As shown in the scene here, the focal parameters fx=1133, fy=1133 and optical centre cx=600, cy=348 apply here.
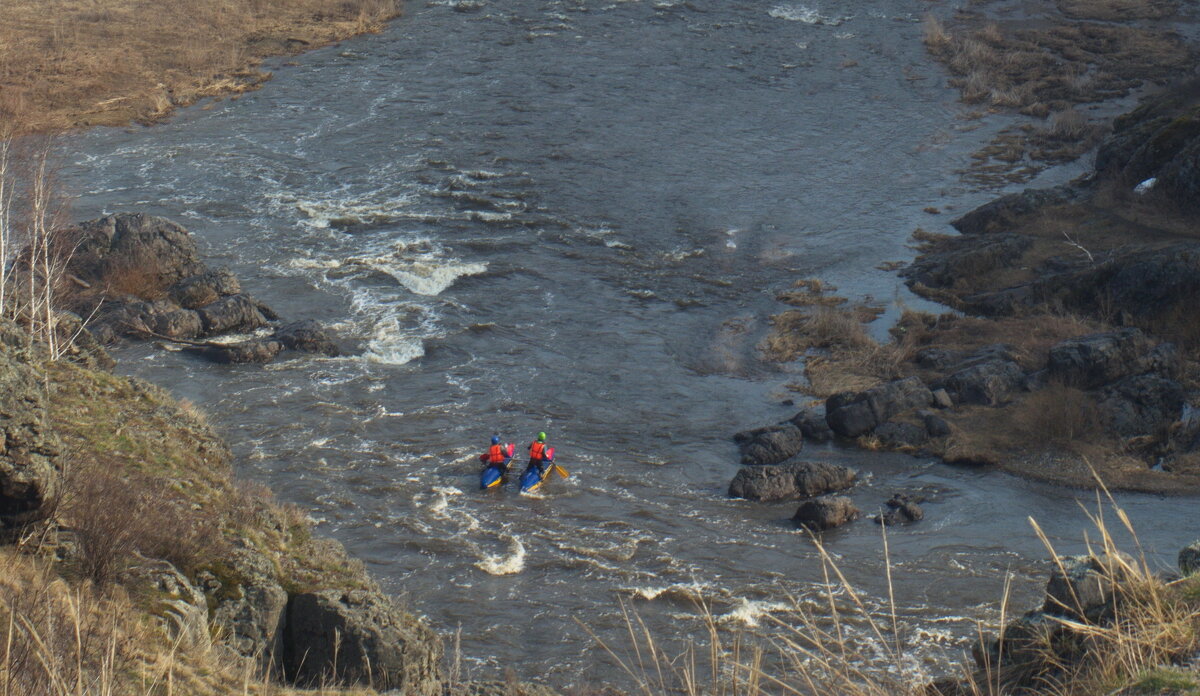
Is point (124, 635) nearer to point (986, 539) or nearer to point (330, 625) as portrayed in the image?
point (330, 625)

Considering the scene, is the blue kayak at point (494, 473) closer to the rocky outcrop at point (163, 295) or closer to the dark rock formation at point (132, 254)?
the rocky outcrop at point (163, 295)

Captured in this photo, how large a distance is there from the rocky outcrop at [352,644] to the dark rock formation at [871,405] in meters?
12.9

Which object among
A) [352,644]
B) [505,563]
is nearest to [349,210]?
[505,563]

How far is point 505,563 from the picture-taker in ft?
56.1

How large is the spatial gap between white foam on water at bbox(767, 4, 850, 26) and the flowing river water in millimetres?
221

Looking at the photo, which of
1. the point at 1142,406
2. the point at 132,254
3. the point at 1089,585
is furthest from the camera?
the point at 132,254

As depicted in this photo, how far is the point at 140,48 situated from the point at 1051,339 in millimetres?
33398

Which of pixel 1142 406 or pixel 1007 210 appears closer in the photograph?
pixel 1142 406

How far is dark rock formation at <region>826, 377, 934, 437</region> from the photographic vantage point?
21.8 meters

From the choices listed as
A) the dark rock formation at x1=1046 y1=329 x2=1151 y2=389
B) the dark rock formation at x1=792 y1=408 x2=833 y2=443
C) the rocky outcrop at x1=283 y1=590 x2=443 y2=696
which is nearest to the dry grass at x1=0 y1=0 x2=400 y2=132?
the dark rock formation at x1=792 y1=408 x2=833 y2=443

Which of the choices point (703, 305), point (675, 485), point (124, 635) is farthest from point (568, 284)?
point (124, 635)

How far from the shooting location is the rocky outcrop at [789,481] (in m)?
19.6

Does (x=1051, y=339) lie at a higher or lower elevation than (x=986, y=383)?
higher

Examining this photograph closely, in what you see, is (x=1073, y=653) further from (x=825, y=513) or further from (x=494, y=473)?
(x=494, y=473)
